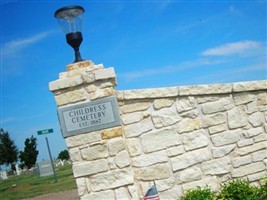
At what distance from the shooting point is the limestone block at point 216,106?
5.21m

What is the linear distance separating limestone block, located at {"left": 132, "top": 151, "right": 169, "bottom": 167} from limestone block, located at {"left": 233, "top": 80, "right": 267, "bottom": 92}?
1481 millimetres

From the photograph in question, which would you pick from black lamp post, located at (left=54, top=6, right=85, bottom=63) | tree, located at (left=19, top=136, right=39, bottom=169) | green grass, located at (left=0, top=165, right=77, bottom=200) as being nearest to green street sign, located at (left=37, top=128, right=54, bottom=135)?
green grass, located at (left=0, top=165, right=77, bottom=200)

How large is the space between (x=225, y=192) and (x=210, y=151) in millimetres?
618

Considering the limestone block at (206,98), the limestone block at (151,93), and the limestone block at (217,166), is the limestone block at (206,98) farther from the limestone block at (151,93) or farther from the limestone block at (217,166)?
the limestone block at (217,166)

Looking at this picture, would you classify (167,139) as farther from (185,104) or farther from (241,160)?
(241,160)

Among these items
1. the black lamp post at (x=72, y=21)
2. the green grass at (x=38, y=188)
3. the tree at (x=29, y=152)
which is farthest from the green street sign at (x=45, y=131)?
the tree at (x=29, y=152)

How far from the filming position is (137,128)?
201 inches

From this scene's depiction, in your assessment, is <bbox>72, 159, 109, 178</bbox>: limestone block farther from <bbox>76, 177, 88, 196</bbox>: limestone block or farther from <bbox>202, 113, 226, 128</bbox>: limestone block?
<bbox>202, 113, 226, 128</bbox>: limestone block

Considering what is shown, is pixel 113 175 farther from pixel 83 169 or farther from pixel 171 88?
pixel 171 88

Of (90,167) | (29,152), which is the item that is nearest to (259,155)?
(90,167)

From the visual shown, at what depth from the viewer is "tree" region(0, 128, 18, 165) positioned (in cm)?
3123

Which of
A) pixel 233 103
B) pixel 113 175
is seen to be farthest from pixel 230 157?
pixel 113 175

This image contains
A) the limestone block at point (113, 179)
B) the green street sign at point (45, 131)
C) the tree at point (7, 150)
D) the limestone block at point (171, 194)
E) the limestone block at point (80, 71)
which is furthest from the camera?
the tree at point (7, 150)

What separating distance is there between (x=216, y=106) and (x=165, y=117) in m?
0.80
